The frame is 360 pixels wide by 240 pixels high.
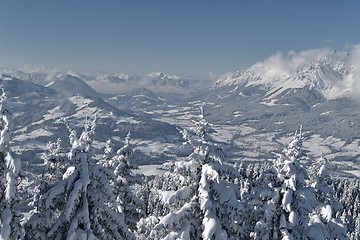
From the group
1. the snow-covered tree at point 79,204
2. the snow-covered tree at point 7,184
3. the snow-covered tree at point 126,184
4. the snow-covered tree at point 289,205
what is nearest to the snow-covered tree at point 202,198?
the snow-covered tree at point 79,204

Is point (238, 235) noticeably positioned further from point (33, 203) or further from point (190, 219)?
point (33, 203)

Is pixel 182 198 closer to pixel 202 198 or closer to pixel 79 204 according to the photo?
pixel 202 198

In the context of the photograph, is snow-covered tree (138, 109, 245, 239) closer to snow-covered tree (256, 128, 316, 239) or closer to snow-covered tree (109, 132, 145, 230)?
snow-covered tree (256, 128, 316, 239)

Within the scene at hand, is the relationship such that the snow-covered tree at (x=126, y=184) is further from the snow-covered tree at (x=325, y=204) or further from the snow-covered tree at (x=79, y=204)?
the snow-covered tree at (x=325, y=204)

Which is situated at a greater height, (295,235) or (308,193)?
Answer: (308,193)

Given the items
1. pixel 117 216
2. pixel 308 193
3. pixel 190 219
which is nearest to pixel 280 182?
pixel 308 193
